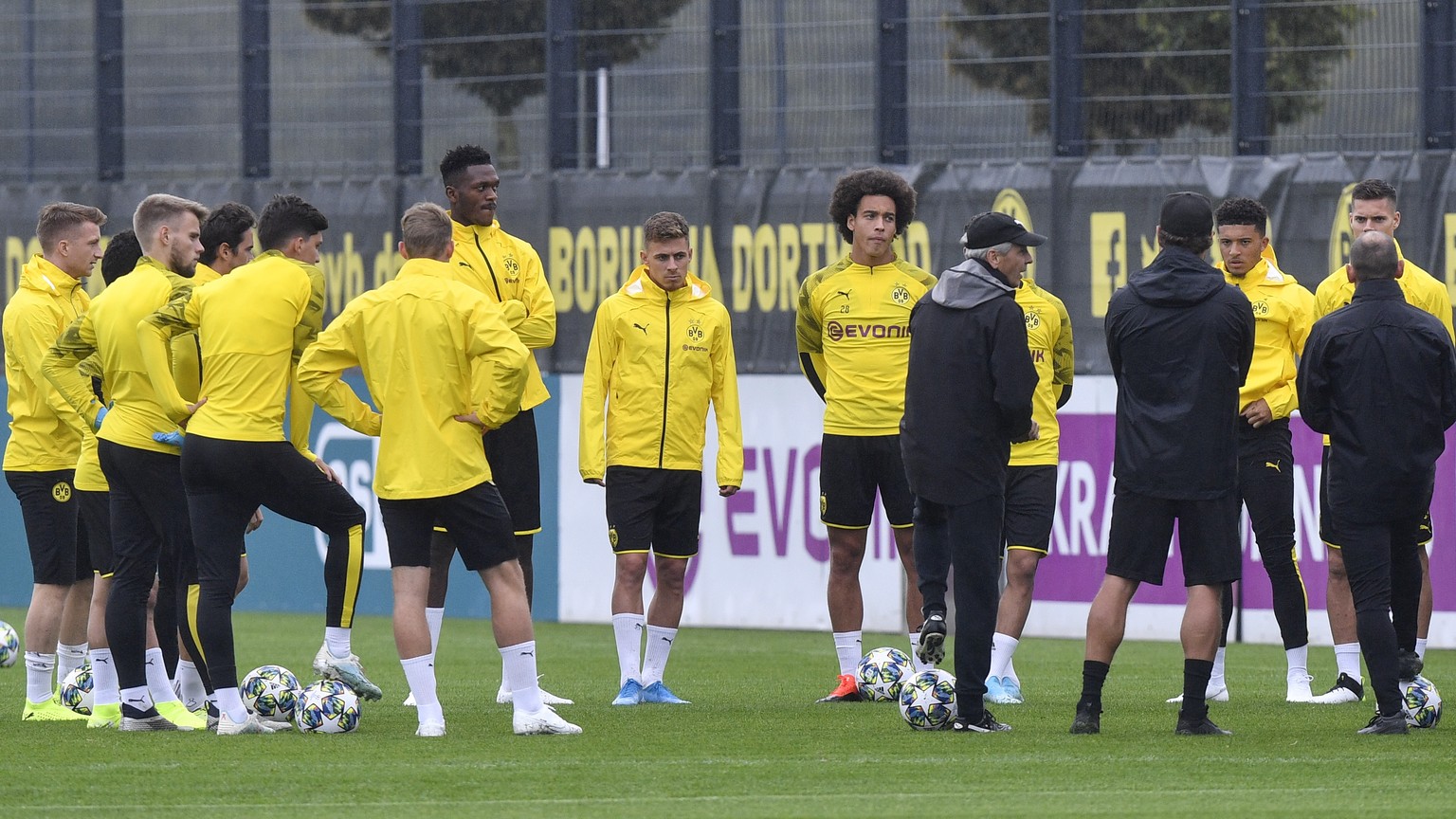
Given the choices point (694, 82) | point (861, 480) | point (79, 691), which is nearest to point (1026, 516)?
point (861, 480)

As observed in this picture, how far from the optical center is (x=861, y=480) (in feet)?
33.0

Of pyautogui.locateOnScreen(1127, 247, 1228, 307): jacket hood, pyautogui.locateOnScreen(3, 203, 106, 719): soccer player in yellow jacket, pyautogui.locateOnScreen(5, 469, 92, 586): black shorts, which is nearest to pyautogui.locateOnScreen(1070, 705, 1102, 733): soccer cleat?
pyautogui.locateOnScreen(1127, 247, 1228, 307): jacket hood

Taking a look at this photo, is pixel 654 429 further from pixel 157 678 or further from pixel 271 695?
pixel 157 678

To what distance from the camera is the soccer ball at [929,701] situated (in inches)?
343

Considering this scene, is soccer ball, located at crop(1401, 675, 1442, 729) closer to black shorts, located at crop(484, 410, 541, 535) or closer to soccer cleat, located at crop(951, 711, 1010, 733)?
soccer cleat, located at crop(951, 711, 1010, 733)

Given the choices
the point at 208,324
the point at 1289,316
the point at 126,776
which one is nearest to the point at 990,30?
the point at 1289,316

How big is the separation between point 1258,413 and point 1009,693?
63.6 inches

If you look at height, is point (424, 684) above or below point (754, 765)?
above

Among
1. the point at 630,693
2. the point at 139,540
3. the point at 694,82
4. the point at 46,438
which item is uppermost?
the point at 694,82

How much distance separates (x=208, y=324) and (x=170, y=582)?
117 centimetres

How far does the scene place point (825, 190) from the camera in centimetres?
1504

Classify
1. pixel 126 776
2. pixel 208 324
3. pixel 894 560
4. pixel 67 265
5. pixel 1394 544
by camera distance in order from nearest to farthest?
pixel 126 776 → pixel 208 324 → pixel 1394 544 → pixel 67 265 → pixel 894 560

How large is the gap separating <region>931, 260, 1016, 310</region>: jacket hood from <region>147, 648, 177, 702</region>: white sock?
11.5 ft

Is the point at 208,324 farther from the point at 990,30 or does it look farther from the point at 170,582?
the point at 990,30
